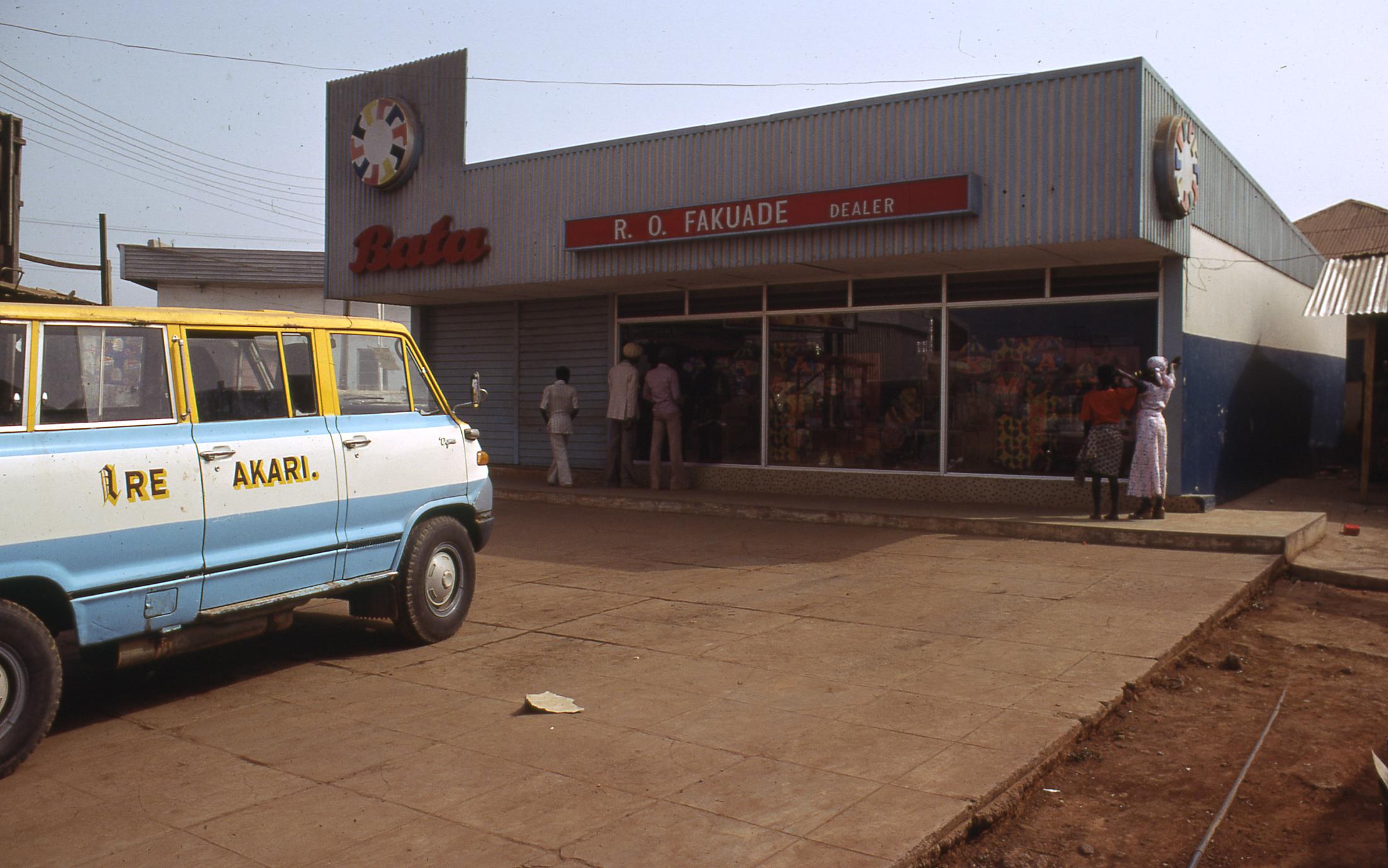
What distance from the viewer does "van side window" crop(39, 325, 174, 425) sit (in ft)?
16.2

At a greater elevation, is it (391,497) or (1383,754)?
(391,497)

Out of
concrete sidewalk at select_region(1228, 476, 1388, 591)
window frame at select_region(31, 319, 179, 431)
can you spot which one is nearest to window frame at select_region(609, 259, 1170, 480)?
concrete sidewalk at select_region(1228, 476, 1388, 591)

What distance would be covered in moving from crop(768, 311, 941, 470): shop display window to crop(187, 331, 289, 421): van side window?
918 cm

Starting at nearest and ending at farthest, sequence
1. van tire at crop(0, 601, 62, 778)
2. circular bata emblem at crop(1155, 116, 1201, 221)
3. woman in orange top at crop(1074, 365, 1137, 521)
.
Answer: van tire at crop(0, 601, 62, 778)
circular bata emblem at crop(1155, 116, 1201, 221)
woman in orange top at crop(1074, 365, 1137, 521)

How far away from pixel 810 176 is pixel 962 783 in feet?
31.9

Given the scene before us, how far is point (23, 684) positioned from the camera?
4656mm

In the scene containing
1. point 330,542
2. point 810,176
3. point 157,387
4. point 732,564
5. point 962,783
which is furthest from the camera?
point 810,176

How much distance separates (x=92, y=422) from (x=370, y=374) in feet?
6.36

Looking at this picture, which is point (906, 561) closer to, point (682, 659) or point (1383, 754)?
point (682, 659)

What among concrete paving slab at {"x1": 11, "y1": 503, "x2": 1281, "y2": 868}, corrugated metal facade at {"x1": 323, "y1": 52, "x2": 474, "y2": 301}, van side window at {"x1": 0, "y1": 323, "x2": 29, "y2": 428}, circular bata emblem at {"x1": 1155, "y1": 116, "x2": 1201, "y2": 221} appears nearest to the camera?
concrete paving slab at {"x1": 11, "y1": 503, "x2": 1281, "y2": 868}

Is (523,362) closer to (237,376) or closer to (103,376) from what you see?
(237,376)

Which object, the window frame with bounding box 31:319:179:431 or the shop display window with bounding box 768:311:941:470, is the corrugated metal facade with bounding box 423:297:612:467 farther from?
the window frame with bounding box 31:319:179:431

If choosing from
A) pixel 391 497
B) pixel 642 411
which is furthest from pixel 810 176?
pixel 391 497

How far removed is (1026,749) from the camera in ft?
15.7
